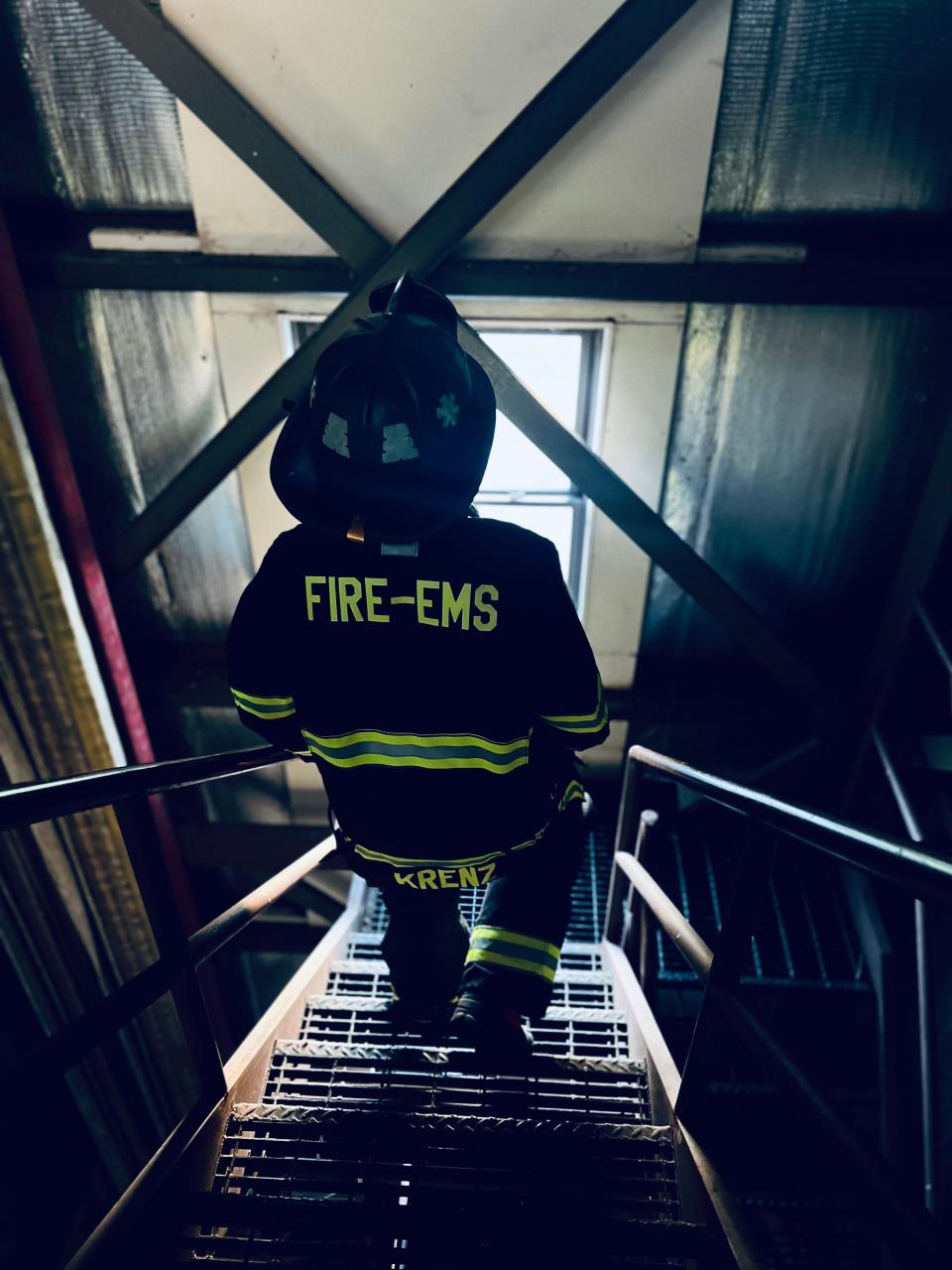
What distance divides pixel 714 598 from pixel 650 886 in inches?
61.1

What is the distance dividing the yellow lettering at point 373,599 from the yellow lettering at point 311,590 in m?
0.10

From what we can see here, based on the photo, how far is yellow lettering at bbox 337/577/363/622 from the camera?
1.49 meters

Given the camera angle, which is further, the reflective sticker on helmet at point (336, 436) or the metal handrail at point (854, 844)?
the reflective sticker on helmet at point (336, 436)

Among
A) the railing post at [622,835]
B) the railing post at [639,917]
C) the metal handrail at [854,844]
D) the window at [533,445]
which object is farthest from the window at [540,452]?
the metal handrail at [854,844]

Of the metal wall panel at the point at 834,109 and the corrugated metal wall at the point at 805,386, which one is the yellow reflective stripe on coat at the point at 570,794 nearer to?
the corrugated metal wall at the point at 805,386

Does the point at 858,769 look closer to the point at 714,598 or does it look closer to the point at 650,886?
the point at 714,598

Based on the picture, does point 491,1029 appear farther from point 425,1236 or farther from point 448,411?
point 448,411

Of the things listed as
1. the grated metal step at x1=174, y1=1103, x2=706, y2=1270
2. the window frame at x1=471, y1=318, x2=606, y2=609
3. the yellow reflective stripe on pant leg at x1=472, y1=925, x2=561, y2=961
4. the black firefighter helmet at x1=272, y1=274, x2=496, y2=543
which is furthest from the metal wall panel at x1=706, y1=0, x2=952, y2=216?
the grated metal step at x1=174, y1=1103, x2=706, y2=1270

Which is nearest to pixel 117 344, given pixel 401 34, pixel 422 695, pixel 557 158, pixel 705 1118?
pixel 401 34

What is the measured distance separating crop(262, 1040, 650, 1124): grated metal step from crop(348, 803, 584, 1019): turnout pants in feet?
0.66

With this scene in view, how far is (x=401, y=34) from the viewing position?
271cm

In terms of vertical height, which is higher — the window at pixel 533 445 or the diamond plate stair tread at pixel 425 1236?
the window at pixel 533 445

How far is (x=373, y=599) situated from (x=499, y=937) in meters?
1.06

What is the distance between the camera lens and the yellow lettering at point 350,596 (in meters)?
1.49
